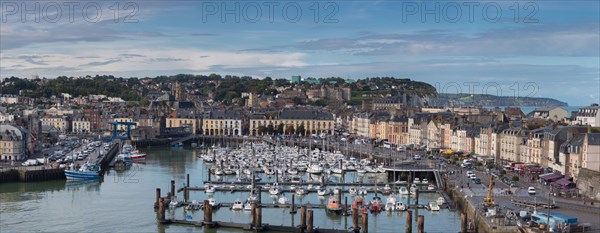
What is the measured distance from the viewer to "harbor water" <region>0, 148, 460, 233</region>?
2764 centimetres

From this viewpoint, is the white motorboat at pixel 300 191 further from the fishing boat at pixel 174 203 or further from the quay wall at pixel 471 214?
the quay wall at pixel 471 214

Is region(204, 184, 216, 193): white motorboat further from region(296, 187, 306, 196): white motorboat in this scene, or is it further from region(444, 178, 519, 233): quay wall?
region(444, 178, 519, 233): quay wall

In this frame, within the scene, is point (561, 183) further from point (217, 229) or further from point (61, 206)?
point (61, 206)

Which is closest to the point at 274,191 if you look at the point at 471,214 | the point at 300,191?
the point at 300,191

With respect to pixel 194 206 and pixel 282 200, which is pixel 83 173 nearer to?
pixel 194 206

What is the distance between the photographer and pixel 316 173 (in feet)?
148

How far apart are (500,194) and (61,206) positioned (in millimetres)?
16851

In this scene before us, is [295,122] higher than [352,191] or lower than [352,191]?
higher

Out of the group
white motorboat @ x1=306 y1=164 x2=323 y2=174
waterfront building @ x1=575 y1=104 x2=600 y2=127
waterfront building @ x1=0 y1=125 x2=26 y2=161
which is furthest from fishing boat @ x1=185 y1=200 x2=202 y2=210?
waterfront building @ x1=575 y1=104 x2=600 y2=127

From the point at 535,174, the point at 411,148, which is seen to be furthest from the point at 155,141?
the point at 535,174

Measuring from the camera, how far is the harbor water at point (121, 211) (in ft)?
90.7

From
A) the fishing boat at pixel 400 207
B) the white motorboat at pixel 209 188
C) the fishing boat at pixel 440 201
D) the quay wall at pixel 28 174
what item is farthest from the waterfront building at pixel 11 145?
the fishing boat at pixel 440 201

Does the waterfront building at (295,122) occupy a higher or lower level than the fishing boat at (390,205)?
higher

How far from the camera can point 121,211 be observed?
31.0m
